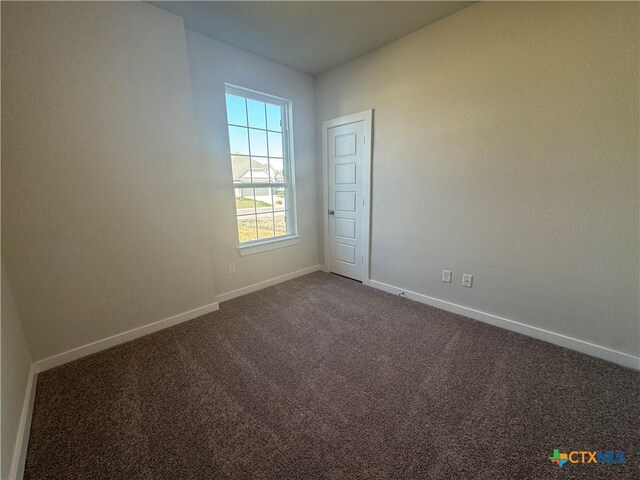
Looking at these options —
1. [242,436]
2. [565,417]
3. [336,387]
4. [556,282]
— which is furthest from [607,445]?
[242,436]

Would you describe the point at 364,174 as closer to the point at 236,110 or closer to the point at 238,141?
the point at 238,141

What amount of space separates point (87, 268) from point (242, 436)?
5.51 ft

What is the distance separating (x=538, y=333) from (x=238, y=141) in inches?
131

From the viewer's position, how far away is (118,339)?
6.65ft

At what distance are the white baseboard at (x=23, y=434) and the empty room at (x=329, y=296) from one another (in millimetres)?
12

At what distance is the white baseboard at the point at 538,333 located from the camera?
5.57ft

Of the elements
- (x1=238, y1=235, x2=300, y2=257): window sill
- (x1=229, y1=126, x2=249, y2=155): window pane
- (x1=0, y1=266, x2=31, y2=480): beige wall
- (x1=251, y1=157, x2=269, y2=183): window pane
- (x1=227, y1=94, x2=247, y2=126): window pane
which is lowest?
(x1=0, y1=266, x2=31, y2=480): beige wall

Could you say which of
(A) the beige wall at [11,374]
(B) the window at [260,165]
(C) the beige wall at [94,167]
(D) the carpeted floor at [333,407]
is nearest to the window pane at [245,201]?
(B) the window at [260,165]

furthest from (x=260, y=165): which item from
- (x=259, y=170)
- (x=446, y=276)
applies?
(x=446, y=276)

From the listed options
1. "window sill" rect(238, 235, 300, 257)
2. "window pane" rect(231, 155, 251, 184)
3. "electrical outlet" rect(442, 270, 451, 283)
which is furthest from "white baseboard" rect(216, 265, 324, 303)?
"electrical outlet" rect(442, 270, 451, 283)

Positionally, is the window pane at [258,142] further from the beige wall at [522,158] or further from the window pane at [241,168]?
the beige wall at [522,158]

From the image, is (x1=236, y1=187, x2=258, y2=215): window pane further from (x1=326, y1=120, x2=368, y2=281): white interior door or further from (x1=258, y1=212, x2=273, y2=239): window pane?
(x1=326, y1=120, x2=368, y2=281): white interior door

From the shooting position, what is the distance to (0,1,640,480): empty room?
125 centimetres

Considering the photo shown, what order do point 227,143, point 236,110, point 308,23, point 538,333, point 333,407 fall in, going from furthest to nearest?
point 236,110 → point 227,143 → point 308,23 → point 538,333 → point 333,407
